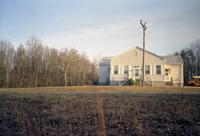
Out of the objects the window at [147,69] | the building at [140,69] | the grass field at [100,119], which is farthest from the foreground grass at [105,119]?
the window at [147,69]

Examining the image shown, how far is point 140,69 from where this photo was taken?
129 feet

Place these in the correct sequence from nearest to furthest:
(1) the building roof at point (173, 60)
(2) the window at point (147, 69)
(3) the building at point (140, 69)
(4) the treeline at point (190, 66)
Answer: (3) the building at point (140, 69)
(2) the window at point (147, 69)
(1) the building roof at point (173, 60)
(4) the treeline at point (190, 66)

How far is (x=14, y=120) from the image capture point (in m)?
8.47

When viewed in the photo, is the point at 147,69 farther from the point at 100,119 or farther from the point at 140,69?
the point at 100,119

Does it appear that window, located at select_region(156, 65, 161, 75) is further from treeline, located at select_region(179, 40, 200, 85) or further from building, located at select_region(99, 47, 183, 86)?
treeline, located at select_region(179, 40, 200, 85)

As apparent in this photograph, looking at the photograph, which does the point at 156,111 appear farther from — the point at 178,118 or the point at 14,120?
the point at 14,120

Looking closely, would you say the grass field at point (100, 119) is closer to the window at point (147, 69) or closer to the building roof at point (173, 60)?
the window at point (147, 69)

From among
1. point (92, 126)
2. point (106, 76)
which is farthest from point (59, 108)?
point (106, 76)

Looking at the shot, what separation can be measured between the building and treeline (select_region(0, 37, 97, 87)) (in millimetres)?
4111

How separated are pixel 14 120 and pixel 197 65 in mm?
50293

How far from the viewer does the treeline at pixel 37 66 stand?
38991 millimetres

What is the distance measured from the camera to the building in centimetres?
3847

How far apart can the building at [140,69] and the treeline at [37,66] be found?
411 centimetres

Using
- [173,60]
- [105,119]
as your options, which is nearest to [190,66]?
[173,60]
